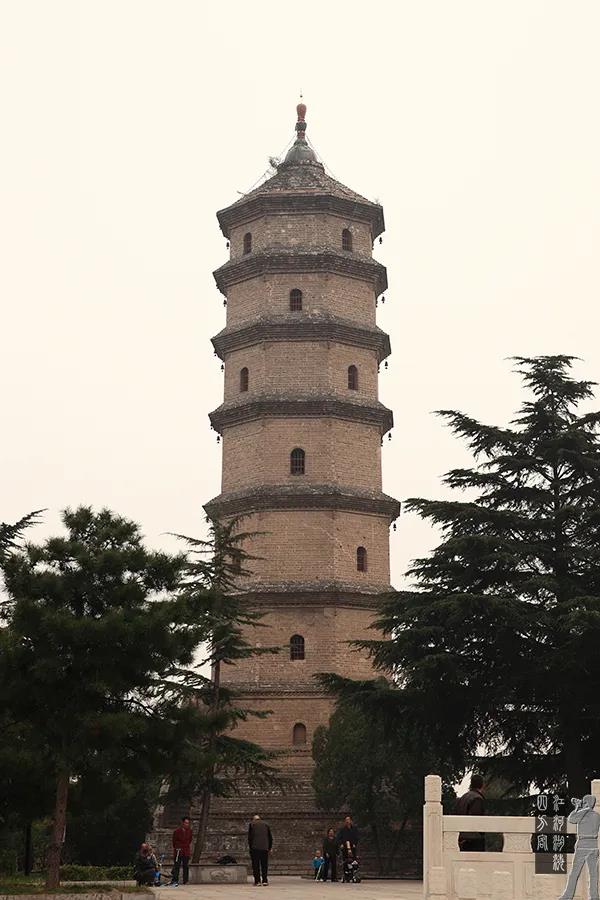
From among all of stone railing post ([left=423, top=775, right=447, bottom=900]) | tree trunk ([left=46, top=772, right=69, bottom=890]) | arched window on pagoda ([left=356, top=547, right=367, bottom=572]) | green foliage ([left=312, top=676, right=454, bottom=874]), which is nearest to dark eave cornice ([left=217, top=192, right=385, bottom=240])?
arched window on pagoda ([left=356, top=547, right=367, bottom=572])

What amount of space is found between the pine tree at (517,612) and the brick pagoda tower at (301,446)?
7.18 metres

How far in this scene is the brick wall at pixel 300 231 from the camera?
41750 millimetres

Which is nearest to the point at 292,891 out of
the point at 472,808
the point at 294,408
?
the point at 472,808

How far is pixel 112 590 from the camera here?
20984 millimetres

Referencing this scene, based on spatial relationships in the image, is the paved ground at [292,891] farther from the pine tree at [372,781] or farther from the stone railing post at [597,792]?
the stone railing post at [597,792]

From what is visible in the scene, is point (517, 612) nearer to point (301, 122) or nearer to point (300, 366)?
point (300, 366)

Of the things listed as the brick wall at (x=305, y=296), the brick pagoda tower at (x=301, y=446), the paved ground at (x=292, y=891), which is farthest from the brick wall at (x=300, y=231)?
the paved ground at (x=292, y=891)

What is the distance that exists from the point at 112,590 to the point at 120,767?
8.76 ft

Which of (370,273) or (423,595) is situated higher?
(370,273)

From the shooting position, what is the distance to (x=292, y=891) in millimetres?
23422

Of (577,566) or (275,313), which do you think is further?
(275,313)

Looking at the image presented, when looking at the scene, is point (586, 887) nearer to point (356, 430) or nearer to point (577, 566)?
point (577, 566)

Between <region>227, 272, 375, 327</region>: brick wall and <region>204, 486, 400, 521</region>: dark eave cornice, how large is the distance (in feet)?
17.9

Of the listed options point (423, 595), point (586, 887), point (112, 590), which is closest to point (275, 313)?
point (423, 595)
